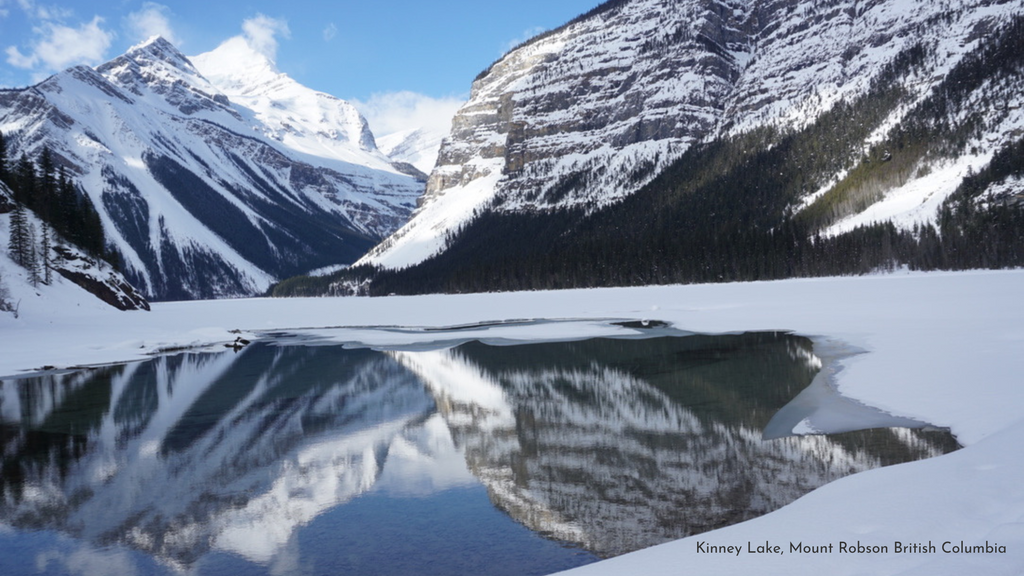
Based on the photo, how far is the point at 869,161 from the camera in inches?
5002

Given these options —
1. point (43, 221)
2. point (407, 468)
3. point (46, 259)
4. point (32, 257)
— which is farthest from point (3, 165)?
point (407, 468)

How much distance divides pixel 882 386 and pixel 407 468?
13.0m

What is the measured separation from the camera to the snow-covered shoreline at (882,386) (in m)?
7.18

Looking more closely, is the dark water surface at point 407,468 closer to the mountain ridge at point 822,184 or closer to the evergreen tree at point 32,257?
the evergreen tree at point 32,257

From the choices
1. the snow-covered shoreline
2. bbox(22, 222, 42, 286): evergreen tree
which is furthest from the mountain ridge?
bbox(22, 222, 42, 286): evergreen tree

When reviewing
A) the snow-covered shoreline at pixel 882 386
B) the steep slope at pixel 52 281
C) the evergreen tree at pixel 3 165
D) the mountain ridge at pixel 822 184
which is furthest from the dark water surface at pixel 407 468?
the mountain ridge at pixel 822 184

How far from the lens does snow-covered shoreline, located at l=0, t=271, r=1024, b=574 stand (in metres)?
7.18

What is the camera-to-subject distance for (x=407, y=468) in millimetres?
13273

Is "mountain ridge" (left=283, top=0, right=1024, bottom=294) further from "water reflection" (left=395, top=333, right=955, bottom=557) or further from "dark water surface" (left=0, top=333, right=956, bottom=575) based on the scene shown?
"dark water surface" (left=0, top=333, right=956, bottom=575)

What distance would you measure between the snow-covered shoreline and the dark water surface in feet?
3.60

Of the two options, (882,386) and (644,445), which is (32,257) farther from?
(882,386)

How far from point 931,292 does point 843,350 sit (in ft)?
105

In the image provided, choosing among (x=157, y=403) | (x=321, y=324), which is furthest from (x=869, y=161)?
(x=157, y=403)

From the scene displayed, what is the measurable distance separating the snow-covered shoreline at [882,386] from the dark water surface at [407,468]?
1.10 m
